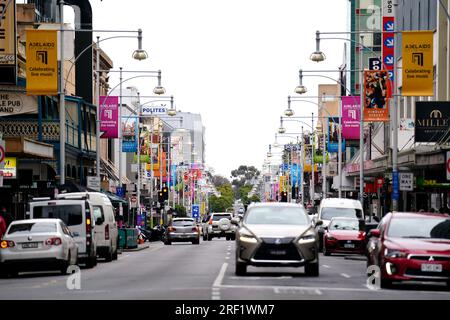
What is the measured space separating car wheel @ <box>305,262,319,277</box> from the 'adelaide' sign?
839 inches

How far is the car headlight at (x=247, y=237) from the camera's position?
2700cm

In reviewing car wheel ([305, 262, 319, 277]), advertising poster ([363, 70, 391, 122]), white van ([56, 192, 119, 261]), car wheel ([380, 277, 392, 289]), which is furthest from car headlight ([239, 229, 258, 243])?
advertising poster ([363, 70, 391, 122])

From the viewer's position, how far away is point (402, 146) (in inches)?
2689

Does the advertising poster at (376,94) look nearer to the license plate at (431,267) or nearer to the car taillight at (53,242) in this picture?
the car taillight at (53,242)

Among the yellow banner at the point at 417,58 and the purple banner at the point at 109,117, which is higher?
the yellow banner at the point at 417,58

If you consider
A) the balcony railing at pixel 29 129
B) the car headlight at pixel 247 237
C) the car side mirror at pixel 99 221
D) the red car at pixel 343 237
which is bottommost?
the red car at pixel 343 237

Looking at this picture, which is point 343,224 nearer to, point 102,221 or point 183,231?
point 102,221

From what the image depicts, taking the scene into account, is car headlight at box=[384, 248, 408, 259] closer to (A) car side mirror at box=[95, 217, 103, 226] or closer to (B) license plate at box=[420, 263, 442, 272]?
(B) license plate at box=[420, 263, 442, 272]

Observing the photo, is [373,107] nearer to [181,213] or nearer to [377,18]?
[377,18]

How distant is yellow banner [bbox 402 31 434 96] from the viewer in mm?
41250

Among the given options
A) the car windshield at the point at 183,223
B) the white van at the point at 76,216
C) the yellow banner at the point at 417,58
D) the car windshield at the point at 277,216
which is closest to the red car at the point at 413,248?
the car windshield at the point at 277,216

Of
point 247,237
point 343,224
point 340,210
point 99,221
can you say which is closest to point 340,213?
point 340,210

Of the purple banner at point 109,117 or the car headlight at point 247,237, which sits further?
the purple banner at point 109,117

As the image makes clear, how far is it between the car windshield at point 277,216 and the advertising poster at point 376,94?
23.4m
